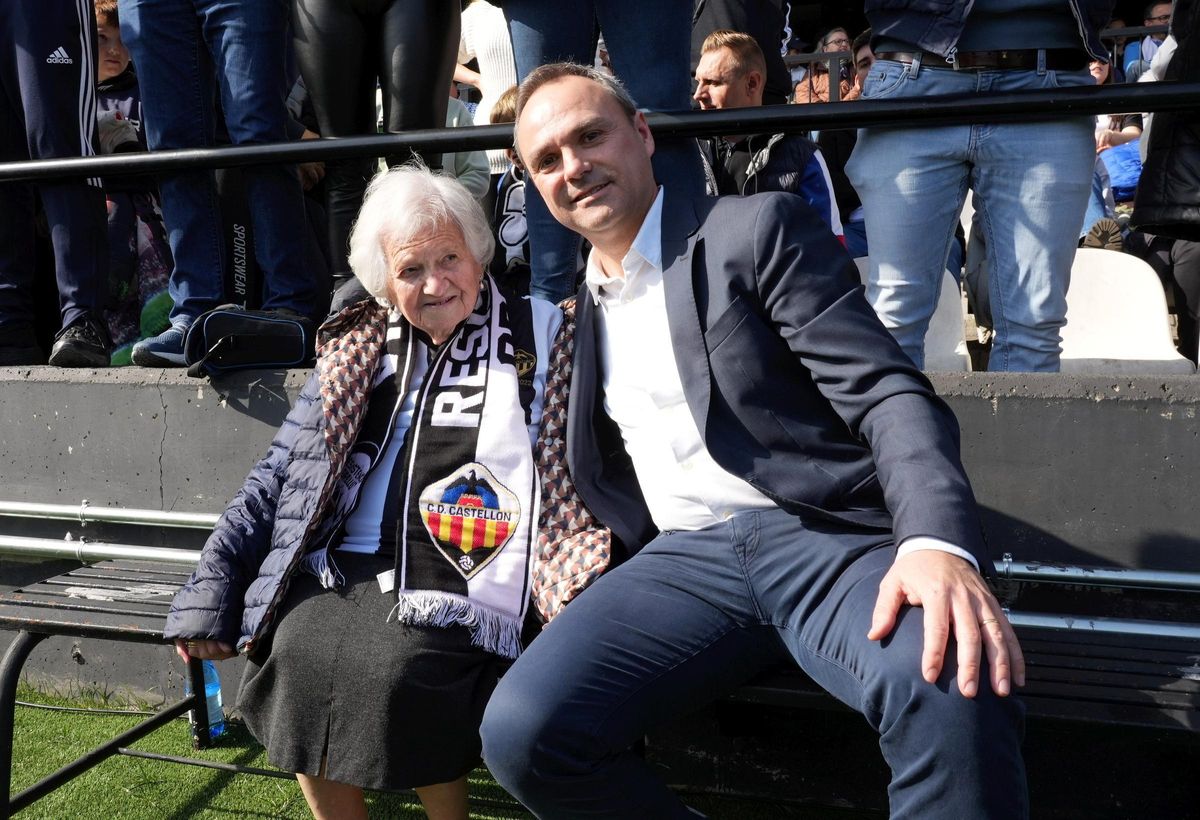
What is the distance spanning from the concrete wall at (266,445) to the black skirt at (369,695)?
100cm

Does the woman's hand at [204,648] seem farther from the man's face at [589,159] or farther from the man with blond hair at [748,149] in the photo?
the man with blond hair at [748,149]

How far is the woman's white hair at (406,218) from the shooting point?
241 centimetres

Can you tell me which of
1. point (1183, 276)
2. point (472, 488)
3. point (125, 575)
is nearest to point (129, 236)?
point (125, 575)

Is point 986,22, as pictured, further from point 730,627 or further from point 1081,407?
point 730,627

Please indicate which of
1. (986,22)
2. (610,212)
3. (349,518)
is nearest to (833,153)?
(986,22)

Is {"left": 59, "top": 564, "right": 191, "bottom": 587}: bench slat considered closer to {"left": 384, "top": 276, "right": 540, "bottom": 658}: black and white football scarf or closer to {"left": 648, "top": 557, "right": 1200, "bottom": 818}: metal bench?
{"left": 384, "top": 276, "right": 540, "bottom": 658}: black and white football scarf

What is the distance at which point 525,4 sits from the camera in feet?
9.48

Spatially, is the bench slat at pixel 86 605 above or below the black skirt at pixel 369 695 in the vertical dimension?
above

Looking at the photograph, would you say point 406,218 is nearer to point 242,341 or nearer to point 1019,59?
point 242,341

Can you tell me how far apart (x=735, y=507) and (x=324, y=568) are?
935 mm

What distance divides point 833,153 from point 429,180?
2.54m

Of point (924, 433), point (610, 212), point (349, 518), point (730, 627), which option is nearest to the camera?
point (924, 433)

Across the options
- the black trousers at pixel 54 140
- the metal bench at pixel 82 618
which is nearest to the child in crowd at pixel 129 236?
the black trousers at pixel 54 140

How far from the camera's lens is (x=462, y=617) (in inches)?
85.4
